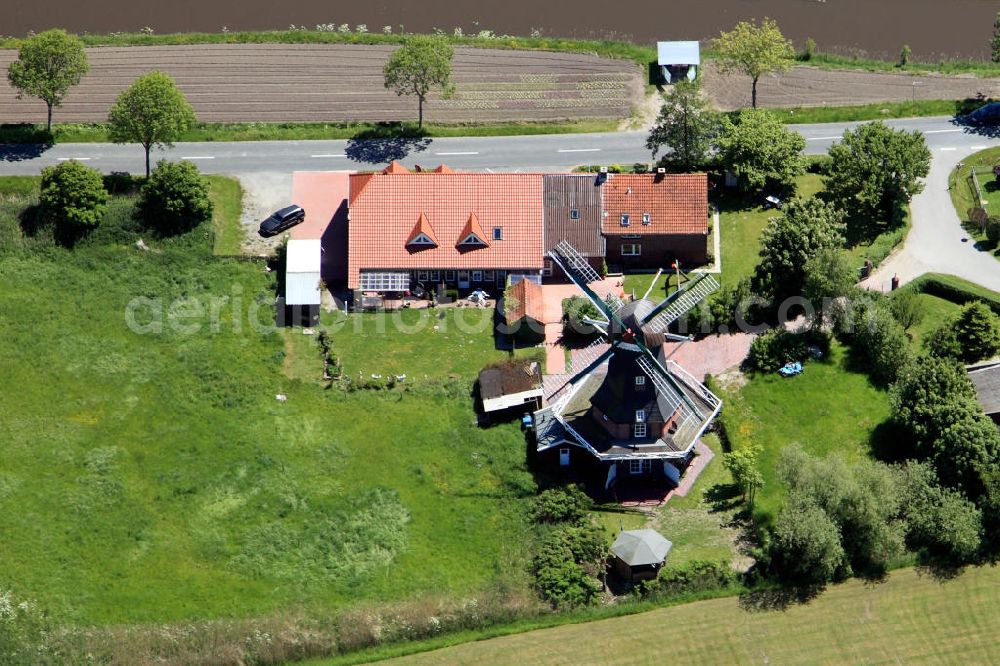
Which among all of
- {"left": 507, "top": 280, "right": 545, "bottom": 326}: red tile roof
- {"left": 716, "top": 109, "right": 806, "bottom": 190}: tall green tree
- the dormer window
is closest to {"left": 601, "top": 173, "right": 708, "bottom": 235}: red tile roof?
{"left": 716, "top": 109, "right": 806, "bottom": 190}: tall green tree

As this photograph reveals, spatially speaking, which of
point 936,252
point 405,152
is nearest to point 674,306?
point 936,252

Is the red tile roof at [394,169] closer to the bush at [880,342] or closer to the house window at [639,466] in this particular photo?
the house window at [639,466]

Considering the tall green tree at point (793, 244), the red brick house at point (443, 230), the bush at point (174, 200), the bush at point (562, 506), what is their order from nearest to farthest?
1. the bush at point (562, 506)
2. the tall green tree at point (793, 244)
3. the red brick house at point (443, 230)
4. the bush at point (174, 200)

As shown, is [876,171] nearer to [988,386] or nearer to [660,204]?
[660,204]

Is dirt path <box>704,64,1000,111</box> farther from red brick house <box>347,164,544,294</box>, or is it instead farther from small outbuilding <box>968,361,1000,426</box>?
small outbuilding <box>968,361,1000,426</box>

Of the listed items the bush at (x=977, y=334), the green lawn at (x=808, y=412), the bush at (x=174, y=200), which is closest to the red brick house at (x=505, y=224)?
the bush at (x=174, y=200)

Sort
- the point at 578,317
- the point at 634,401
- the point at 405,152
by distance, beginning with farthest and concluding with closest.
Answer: the point at 405,152
the point at 578,317
the point at 634,401

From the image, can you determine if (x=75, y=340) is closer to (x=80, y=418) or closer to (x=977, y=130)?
(x=80, y=418)
